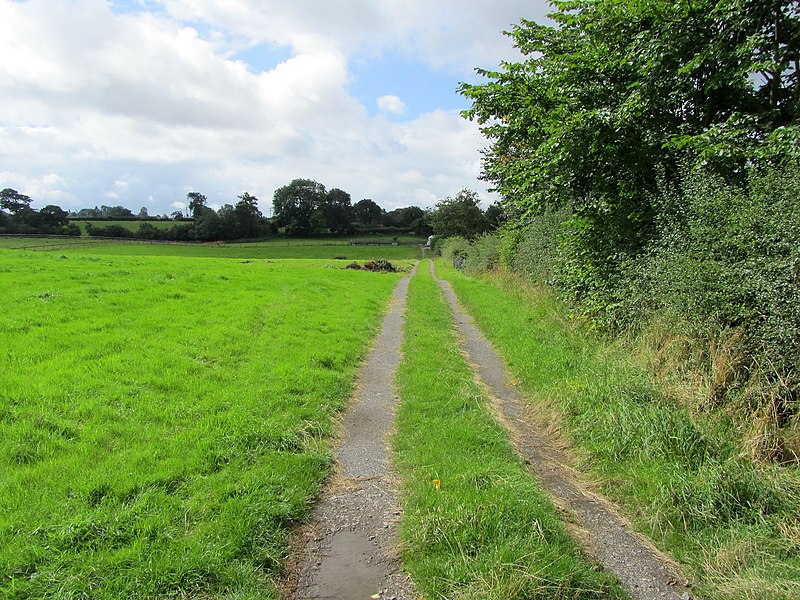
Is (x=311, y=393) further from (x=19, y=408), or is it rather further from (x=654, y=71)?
(x=654, y=71)

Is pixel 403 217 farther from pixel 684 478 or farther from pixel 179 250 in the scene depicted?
pixel 684 478

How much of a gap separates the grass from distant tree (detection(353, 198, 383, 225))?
13772cm

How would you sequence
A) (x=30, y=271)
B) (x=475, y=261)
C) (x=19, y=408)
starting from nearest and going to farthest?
(x=19, y=408), (x=30, y=271), (x=475, y=261)

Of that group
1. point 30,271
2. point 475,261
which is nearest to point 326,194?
point 475,261

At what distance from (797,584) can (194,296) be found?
15756mm

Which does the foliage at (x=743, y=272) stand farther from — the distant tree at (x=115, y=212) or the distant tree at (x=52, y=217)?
the distant tree at (x=115, y=212)

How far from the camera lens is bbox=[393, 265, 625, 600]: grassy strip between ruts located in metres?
3.41

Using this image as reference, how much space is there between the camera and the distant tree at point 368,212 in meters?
146

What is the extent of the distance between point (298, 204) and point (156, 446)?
122003 mm

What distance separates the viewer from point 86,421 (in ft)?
18.5

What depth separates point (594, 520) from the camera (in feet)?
14.9

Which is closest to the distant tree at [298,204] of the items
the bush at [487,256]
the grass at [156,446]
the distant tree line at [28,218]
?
the distant tree line at [28,218]

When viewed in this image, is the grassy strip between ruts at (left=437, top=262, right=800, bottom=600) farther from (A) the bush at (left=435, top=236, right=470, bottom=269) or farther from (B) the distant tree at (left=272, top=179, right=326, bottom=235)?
(B) the distant tree at (left=272, top=179, right=326, bottom=235)

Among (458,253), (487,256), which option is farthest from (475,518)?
(458,253)
